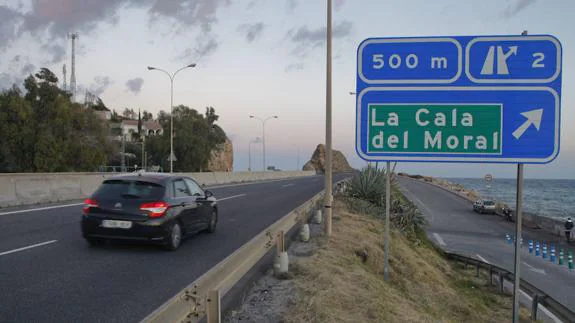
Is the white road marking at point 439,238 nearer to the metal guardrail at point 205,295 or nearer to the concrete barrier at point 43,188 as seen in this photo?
the concrete barrier at point 43,188

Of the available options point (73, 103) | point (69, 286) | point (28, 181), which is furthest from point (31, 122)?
point (69, 286)

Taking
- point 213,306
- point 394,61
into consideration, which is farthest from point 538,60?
point 213,306

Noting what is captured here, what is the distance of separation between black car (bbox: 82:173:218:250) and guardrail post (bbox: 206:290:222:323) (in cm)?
547

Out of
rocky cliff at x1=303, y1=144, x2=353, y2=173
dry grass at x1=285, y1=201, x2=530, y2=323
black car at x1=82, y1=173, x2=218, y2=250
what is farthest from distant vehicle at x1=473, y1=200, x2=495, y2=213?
rocky cliff at x1=303, y1=144, x2=353, y2=173

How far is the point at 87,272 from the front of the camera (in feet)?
23.9

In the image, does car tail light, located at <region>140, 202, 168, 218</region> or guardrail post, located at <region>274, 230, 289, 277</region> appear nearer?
guardrail post, located at <region>274, 230, 289, 277</region>

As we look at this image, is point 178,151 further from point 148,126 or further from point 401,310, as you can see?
point 401,310

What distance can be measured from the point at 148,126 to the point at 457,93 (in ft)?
384

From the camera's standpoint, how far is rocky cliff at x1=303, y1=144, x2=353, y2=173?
5059 inches

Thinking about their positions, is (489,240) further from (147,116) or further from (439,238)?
(147,116)

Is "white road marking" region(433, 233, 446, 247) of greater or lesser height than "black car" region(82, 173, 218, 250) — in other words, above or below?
below

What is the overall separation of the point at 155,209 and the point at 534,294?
7.88 m

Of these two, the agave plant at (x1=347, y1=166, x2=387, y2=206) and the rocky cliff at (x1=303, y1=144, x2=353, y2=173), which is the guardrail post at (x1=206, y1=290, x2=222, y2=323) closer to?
the agave plant at (x1=347, y1=166, x2=387, y2=206)

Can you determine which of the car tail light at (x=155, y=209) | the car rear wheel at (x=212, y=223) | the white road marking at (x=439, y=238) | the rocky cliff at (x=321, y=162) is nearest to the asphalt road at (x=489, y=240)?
the white road marking at (x=439, y=238)
